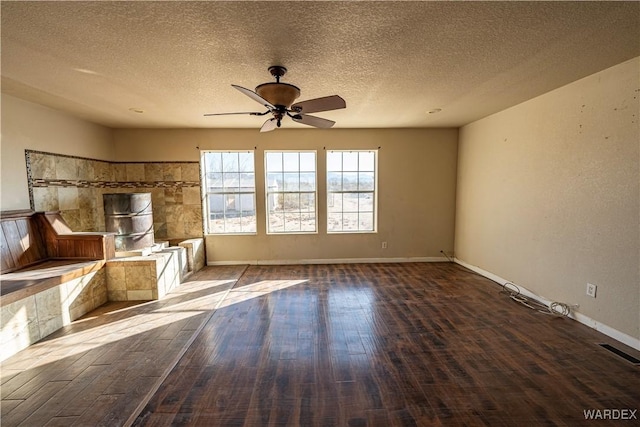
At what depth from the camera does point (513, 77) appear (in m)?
2.66

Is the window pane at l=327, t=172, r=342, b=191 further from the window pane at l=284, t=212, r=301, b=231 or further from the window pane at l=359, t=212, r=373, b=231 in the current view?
the window pane at l=284, t=212, r=301, b=231

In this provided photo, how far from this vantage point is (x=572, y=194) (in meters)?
2.89

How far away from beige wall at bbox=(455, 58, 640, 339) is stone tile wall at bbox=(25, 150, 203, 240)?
16.6 ft

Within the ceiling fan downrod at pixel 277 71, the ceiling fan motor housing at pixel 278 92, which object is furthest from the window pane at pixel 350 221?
the ceiling fan downrod at pixel 277 71

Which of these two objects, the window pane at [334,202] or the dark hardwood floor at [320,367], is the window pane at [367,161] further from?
the dark hardwood floor at [320,367]

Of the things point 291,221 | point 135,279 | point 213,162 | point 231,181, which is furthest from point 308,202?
point 135,279

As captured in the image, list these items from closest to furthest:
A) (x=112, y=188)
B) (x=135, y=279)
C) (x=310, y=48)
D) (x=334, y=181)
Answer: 1. (x=310, y=48)
2. (x=135, y=279)
3. (x=112, y=188)
4. (x=334, y=181)

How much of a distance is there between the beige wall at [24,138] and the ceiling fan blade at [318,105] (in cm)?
334

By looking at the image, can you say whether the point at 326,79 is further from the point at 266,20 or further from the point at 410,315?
the point at 410,315

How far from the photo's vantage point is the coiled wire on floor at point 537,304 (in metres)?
2.97

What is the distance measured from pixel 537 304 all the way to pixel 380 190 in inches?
112

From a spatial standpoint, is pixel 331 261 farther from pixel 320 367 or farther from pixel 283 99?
pixel 283 99

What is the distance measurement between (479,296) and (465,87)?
8.56 feet

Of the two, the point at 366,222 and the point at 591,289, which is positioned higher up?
the point at 366,222
